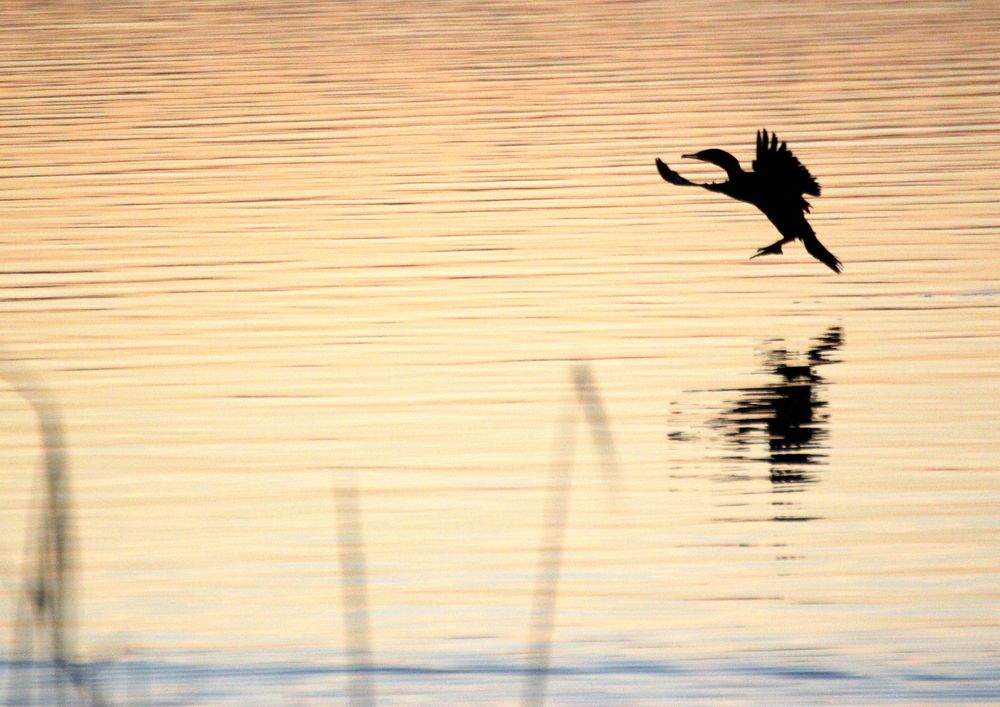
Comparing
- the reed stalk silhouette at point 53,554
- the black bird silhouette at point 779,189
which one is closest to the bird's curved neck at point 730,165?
the black bird silhouette at point 779,189

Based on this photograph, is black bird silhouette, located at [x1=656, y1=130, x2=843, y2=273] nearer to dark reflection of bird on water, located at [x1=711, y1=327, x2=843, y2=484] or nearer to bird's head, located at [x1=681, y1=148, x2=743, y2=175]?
bird's head, located at [x1=681, y1=148, x2=743, y2=175]

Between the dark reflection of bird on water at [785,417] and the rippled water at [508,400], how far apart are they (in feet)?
0.10

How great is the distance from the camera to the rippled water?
7523 millimetres

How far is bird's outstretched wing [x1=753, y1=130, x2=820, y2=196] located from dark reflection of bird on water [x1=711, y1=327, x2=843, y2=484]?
1.56m

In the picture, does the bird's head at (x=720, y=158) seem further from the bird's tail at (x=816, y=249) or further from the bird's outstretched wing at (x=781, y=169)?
the bird's tail at (x=816, y=249)

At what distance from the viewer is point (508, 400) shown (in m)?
11.5

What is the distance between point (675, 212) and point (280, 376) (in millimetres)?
6941

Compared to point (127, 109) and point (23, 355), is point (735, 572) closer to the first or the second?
point (23, 355)

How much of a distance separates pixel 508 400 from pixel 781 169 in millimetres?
3296

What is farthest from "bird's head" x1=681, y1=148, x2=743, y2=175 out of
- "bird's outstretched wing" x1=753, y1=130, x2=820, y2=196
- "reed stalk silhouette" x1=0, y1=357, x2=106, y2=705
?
"reed stalk silhouette" x1=0, y1=357, x2=106, y2=705

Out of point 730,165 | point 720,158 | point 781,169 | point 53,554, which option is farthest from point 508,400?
point 53,554

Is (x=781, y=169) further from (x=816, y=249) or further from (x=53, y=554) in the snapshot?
(x=53, y=554)

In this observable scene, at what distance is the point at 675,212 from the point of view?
1852 cm

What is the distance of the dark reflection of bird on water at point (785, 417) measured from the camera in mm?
10094
